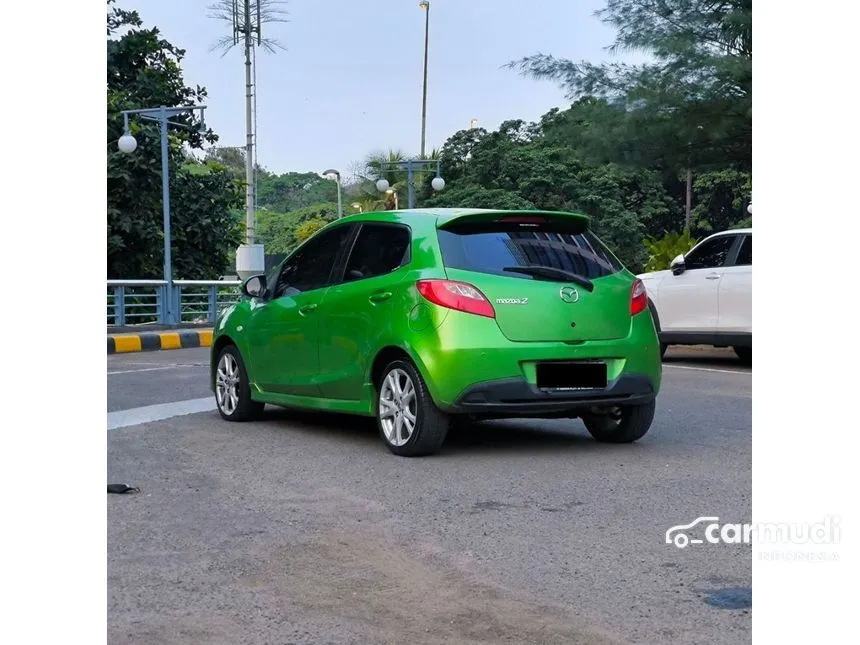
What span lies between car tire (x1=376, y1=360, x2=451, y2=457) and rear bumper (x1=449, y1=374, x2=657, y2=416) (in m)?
0.18

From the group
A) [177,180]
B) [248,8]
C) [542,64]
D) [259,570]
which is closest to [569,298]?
[259,570]

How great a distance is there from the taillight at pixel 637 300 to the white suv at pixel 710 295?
646cm

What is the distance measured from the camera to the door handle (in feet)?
25.5

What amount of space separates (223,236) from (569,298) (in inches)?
1060

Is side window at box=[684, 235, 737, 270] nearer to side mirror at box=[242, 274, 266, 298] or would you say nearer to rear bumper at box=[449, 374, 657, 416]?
side mirror at box=[242, 274, 266, 298]

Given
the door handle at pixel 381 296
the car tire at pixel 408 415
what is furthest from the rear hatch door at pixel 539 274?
the car tire at pixel 408 415

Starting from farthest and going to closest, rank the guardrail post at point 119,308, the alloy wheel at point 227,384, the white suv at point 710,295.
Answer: the guardrail post at point 119,308 < the white suv at point 710,295 < the alloy wheel at point 227,384

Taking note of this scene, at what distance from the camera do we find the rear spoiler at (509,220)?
778cm

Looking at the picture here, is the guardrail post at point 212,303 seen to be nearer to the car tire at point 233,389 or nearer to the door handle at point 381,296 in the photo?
the car tire at point 233,389

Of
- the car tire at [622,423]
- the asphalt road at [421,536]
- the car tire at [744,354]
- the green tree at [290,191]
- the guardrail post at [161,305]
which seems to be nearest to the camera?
the asphalt road at [421,536]

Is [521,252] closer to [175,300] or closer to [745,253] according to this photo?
[745,253]

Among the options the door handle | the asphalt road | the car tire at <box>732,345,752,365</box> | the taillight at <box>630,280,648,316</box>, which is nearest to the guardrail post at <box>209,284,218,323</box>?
the car tire at <box>732,345,752,365</box>

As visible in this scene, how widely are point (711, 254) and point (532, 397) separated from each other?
7.93 metres
